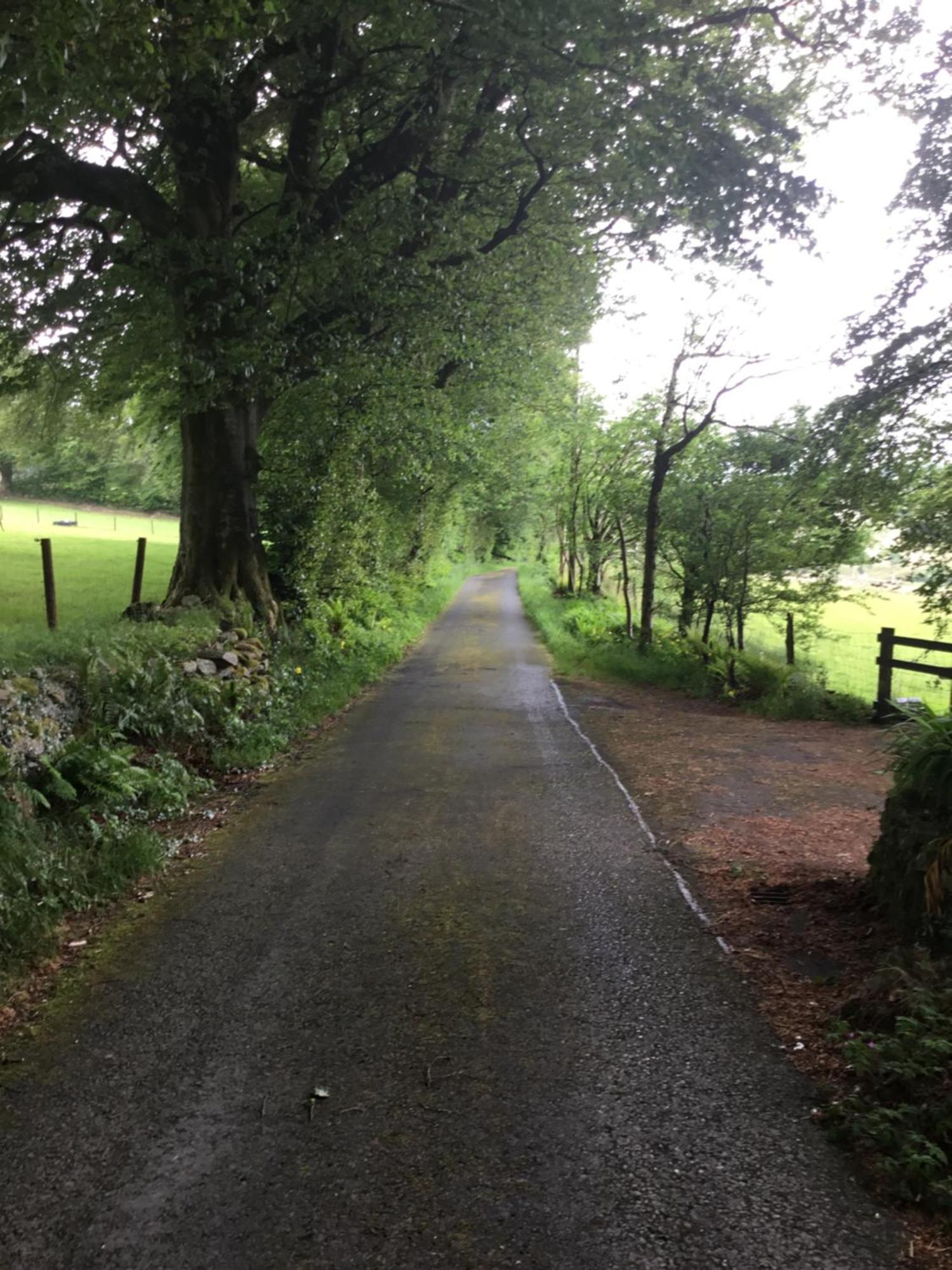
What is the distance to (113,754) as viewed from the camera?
6129mm

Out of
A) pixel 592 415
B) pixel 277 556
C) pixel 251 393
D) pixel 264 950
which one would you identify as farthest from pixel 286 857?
pixel 592 415

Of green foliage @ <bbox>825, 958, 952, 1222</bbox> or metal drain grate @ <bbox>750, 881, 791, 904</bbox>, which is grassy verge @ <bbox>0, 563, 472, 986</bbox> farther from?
metal drain grate @ <bbox>750, 881, 791, 904</bbox>

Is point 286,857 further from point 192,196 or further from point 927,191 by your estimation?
point 927,191

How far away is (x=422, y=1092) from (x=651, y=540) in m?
13.6

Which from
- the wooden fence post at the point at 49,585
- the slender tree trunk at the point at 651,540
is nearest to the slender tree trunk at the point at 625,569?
the slender tree trunk at the point at 651,540

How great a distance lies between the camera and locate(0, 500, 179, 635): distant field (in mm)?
11695

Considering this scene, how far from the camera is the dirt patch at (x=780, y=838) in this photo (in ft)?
12.6

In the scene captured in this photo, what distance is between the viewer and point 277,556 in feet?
44.5

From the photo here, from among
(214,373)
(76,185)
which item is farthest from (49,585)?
(76,185)

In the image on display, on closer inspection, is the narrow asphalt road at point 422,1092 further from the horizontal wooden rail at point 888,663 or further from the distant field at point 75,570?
the horizontal wooden rail at point 888,663

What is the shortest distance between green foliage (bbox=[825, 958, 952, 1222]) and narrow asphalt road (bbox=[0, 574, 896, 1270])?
Result: 0.16 m

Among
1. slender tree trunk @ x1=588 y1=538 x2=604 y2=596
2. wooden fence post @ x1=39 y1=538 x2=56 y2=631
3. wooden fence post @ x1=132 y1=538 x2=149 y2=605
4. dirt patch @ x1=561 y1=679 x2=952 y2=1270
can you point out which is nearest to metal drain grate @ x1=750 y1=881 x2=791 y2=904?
dirt patch @ x1=561 y1=679 x2=952 y2=1270

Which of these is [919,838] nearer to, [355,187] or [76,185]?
[355,187]

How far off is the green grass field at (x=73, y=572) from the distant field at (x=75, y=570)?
18 millimetres
